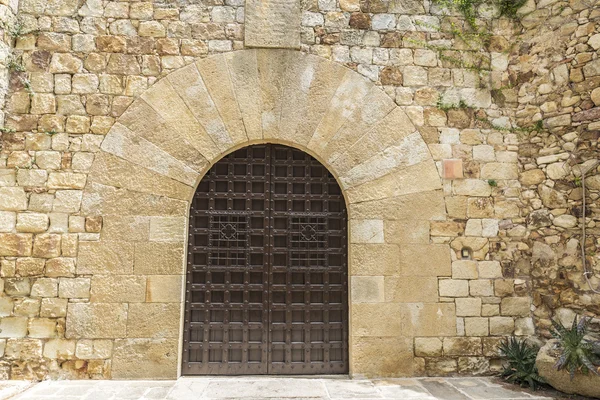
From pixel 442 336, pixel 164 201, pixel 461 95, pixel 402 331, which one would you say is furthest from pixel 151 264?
pixel 461 95

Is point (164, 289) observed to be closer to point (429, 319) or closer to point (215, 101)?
point (215, 101)

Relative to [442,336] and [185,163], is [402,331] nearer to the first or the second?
[442,336]

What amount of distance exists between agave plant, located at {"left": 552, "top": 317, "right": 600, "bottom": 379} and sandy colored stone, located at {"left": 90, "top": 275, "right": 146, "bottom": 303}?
3490 mm

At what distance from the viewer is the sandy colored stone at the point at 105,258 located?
363 cm

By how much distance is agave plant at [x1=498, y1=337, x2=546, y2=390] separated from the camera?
346 centimetres

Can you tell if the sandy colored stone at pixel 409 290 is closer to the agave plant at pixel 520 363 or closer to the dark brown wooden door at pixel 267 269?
the dark brown wooden door at pixel 267 269

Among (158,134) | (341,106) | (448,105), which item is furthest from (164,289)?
(448,105)

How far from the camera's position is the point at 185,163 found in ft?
12.6

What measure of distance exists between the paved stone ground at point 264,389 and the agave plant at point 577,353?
13.7 inches

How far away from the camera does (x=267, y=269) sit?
389 cm

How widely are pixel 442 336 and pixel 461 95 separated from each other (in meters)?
2.37

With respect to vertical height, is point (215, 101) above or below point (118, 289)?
above

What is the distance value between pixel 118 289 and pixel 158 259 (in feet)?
1.39

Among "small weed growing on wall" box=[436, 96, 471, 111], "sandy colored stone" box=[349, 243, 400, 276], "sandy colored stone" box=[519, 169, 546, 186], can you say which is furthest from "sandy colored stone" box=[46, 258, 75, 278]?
"sandy colored stone" box=[519, 169, 546, 186]
